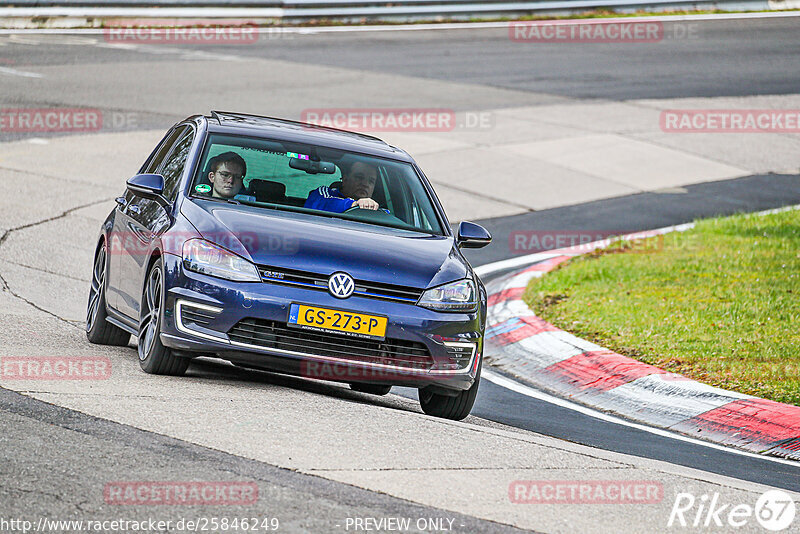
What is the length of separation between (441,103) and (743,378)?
1426 cm

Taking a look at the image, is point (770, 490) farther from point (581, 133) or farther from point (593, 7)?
point (593, 7)

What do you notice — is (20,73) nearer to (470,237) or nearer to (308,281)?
(470,237)

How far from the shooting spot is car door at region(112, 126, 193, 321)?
25.4 ft

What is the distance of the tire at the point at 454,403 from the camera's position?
24.7ft

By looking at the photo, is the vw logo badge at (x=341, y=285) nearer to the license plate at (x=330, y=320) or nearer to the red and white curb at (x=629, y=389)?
the license plate at (x=330, y=320)

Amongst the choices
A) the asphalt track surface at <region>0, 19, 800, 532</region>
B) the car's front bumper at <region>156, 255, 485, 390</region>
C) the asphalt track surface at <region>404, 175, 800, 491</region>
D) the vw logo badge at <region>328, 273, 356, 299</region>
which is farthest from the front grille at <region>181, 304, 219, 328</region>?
the asphalt track surface at <region>404, 175, 800, 491</region>

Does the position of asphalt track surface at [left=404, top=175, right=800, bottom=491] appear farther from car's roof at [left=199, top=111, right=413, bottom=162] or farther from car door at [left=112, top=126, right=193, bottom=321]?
car door at [left=112, top=126, right=193, bottom=321]

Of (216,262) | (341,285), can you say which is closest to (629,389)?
(341,285)

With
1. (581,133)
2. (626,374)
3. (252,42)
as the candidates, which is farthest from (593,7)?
(626,374)

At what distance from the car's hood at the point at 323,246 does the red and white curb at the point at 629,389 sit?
1.93m

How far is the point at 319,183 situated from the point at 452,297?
1.60 m

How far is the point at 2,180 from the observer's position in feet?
49.6

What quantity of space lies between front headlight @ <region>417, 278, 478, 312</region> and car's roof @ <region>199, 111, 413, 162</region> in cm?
154

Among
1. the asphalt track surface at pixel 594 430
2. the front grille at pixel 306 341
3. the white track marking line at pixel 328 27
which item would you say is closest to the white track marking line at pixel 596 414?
the asphalt track surface at pixel 594 430
